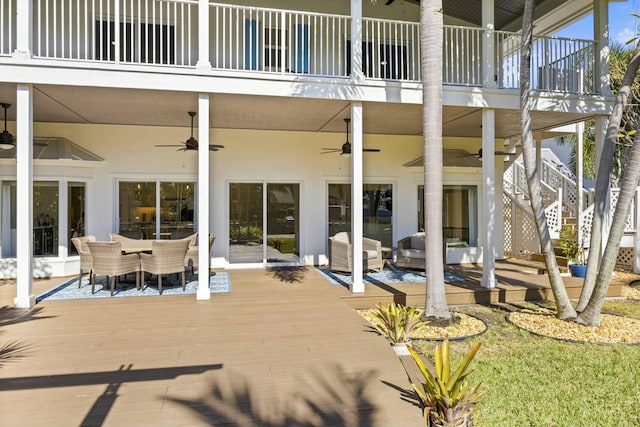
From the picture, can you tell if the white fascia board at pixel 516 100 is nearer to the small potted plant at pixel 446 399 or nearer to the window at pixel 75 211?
the small potted plant at pixel 446 399

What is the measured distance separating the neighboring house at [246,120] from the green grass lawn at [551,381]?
2.60 meters

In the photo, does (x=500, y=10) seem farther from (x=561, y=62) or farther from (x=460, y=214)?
(x=460, y=214)

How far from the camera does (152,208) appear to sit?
9562 millimetres

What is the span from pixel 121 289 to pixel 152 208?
2661 mm

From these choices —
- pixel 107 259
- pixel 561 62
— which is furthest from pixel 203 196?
pixel 561 62

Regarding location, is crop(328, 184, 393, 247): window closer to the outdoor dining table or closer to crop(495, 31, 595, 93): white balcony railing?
crop(495, 31, 595, 93): white balcony railing

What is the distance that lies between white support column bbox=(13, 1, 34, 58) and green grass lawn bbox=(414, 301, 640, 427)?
7410mm

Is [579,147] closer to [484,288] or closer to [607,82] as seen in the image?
[607,82]

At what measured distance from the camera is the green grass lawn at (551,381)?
3494mm

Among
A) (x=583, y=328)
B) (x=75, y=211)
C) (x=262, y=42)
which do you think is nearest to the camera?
(x=583, y=328)

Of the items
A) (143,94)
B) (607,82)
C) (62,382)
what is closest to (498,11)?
(607,82)

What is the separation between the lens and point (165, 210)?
31.6 feet

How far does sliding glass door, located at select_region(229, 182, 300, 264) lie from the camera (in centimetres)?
993

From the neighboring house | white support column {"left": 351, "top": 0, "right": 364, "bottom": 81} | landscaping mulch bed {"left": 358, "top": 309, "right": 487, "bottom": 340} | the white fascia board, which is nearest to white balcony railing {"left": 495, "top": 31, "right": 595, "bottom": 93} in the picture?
the neighboring house
